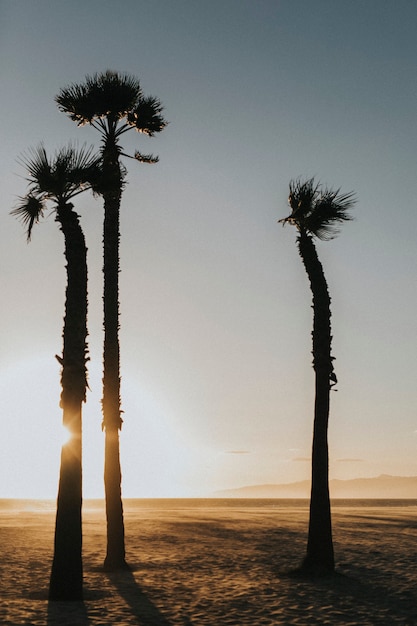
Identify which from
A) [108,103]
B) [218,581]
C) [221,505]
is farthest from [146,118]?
[221,505]

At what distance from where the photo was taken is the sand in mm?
13695

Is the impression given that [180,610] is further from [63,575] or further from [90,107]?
[90,107]

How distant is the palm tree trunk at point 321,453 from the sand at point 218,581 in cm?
76

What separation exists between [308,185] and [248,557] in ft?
39.3

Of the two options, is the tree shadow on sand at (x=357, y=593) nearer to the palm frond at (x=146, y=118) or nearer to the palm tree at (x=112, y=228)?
the palm tree at (x=112, y=228)

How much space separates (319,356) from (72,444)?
25.6 feet

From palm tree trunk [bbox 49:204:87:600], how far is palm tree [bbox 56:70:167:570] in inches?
164

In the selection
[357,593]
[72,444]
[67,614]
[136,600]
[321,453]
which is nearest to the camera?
Result: [67,614]

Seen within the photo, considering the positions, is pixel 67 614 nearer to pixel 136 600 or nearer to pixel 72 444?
pixel 136 600

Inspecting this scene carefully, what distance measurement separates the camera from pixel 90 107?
2208 centimetres

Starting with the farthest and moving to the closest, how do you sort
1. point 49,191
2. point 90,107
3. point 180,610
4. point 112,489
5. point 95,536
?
1. point 95,536
2. point 90,107
3. point 112,489
4. point 49,191
5. point 180,610

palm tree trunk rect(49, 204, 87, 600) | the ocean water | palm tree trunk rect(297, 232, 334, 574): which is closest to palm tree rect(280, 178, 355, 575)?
palm tree trunk rect(297, 232, 334, 574)

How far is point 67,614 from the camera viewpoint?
13.6 meters

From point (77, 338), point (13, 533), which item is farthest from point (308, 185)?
point (13, 533)
